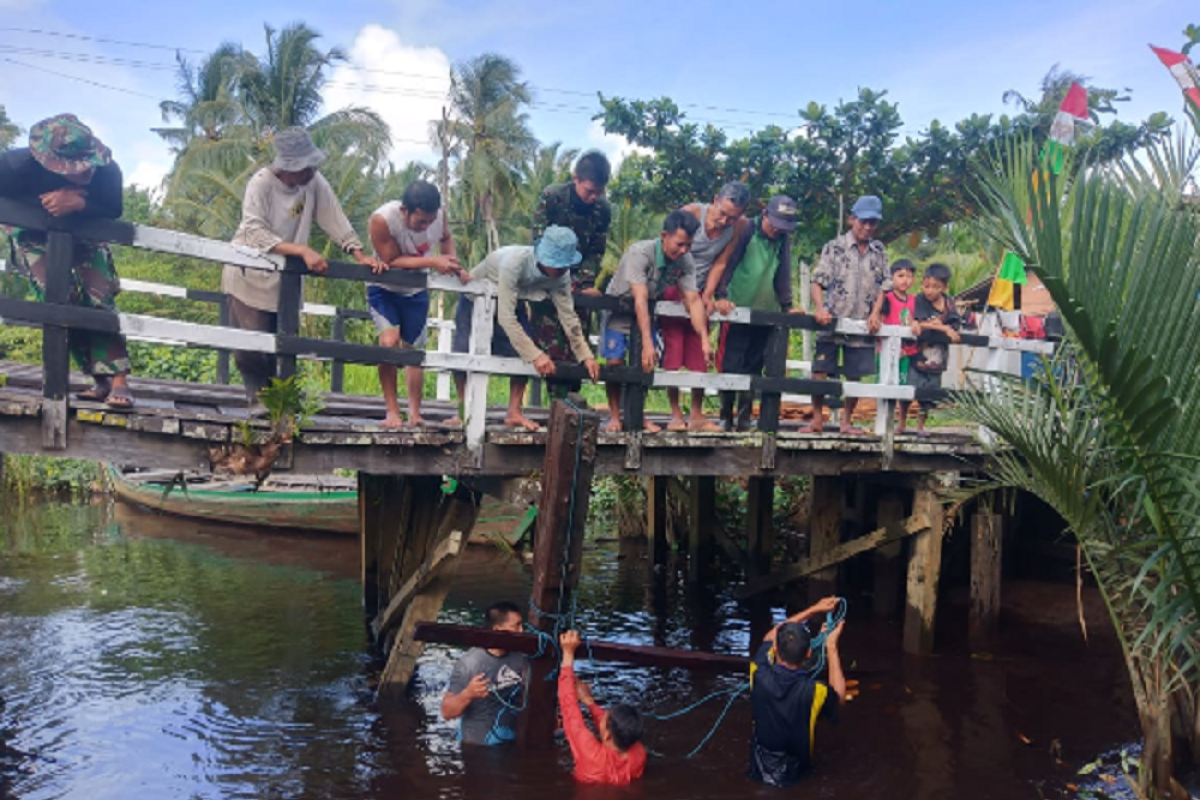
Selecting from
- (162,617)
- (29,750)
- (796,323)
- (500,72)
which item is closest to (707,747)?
(796,323)

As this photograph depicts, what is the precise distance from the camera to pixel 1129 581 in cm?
459

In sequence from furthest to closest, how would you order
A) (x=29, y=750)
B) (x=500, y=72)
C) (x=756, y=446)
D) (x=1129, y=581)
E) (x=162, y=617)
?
(x=500, y=72)
(x=162, y=617)
(x=756, y=446)
(x=29, y=750)
(x=1129, y=581)

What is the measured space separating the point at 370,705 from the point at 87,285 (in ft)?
12.5

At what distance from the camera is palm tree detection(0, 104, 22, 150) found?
1331 inches

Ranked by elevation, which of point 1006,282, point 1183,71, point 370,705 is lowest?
point 370,705

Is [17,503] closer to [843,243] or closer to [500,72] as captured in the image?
[843,243]

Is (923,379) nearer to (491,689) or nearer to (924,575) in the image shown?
(924,575)

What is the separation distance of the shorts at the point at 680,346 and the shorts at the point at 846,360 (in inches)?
52.1

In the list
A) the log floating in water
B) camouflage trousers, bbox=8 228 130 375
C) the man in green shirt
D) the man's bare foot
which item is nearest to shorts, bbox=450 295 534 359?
the man's bare foot

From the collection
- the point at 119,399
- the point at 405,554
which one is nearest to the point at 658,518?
the point at 405,554

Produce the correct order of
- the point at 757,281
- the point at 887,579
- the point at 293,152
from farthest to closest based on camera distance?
the point at 887,579, the point at 757,281, the point at 293,152

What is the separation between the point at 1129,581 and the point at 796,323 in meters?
3.25

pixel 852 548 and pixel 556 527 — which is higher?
pixel 556 527

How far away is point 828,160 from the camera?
15969 mm
